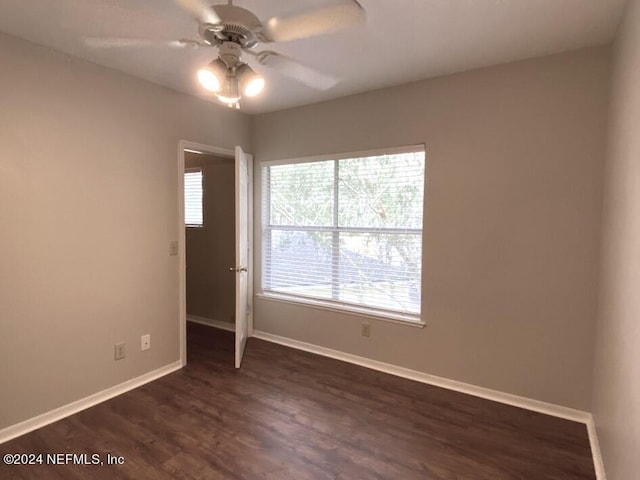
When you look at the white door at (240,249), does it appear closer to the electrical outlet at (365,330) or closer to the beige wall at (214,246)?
the beige wall at (214,246)

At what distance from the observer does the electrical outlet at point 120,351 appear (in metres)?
2.86

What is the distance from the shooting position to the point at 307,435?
7.68ft

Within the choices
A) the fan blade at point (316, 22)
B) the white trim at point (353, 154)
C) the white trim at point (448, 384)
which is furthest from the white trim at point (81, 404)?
the fan blade at point (316, 22)

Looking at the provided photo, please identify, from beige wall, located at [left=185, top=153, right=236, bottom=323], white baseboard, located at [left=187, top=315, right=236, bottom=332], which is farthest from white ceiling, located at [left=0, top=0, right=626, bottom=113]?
white baseboard, located at [left=187, top=315, right=236, bottom=332]

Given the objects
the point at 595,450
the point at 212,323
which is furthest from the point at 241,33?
the point at 212,323

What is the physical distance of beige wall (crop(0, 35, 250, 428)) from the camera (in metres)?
2.29

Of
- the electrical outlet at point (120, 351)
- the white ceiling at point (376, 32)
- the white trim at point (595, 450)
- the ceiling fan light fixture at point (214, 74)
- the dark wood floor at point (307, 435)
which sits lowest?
the dark wood floor at point (307, 435)

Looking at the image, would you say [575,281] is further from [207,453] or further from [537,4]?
[207,453]

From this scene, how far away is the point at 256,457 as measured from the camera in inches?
83.4

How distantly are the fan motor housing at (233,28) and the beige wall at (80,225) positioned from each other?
4.81 ft

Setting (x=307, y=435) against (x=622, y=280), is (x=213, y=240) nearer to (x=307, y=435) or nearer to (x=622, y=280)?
(x=307, y=435)

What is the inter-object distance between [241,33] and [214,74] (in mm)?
243

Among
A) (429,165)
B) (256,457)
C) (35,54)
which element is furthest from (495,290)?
(35,54)

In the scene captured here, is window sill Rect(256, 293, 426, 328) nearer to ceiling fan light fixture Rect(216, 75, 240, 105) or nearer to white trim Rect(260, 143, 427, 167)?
white trim Rect(260, 143, 427, 167)
